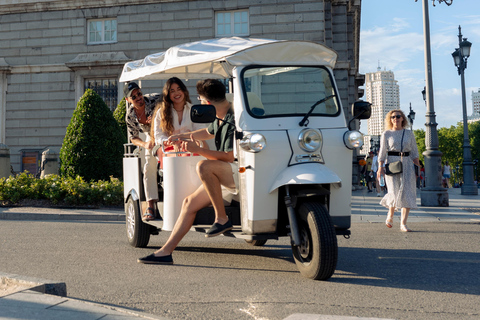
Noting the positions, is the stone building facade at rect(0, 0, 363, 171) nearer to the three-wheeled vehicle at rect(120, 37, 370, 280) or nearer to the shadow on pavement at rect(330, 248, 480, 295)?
the shadow on pavement at rect(330, 248, 480, 295)

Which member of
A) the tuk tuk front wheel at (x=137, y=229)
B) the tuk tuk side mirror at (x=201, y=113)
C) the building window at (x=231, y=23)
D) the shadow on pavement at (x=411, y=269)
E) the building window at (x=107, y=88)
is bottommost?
the shadow on pavement at (x=411, y=269)

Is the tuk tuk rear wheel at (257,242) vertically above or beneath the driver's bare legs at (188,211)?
beneath

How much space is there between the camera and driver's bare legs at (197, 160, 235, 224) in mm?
5613

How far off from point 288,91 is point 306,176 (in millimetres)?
1100

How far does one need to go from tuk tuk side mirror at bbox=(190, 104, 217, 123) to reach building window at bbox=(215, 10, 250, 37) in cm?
1982

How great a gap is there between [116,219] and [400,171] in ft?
19.0

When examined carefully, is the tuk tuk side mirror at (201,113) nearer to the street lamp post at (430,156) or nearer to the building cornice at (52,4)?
the street lamp post at (430,156)

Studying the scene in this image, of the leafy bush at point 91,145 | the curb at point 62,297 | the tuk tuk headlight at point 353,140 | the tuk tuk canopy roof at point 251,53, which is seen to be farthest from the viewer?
the leafy bush at point 91,145

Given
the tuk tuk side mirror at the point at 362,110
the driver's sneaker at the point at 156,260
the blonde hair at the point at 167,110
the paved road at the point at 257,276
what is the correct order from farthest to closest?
the blonde hair at the point at 167,110 → the driver's sneaker at the point at 156,260 → the tuk tuk side mirror at the point at 362,110 → the paved road at the point at 257,276

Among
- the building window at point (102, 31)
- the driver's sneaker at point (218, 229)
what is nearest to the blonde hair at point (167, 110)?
the driver's sneaker at point (218, 229)

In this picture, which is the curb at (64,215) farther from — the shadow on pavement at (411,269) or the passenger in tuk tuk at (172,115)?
the shadow on pavement at (411,269)

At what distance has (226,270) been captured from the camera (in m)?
5.74

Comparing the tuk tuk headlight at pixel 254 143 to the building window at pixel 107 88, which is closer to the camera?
the tuk tuk headlight at pixel 254 143

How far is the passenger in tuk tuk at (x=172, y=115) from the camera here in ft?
21.3
